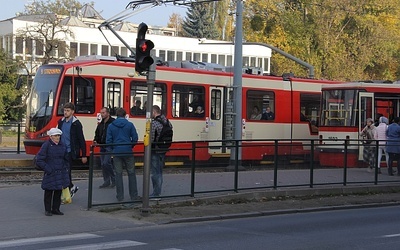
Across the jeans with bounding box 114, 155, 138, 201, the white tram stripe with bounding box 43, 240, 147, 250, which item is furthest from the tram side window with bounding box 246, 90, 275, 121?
the white tram stripe with bounding box 43, 240, 147, 250

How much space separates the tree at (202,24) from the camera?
90625 millimetres

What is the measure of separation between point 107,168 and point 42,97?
8768mm

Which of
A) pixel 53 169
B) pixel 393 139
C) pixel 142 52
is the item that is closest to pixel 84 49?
pixel 393 139

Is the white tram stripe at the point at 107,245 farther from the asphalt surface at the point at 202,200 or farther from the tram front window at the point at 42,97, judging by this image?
the tram front window at the point at 42,97

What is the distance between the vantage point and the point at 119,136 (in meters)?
14.0

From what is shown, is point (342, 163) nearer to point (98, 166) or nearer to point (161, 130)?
point (161, 130)

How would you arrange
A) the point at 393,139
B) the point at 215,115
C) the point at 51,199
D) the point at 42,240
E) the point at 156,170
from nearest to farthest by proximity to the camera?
1. the point at 42,240
2. the point at 51,199
3. the point at 156,170
4. the point at 393,139
5. the point at 215,115

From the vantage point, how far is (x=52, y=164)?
1256cm

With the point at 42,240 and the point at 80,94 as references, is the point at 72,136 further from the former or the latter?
the point at 80,94

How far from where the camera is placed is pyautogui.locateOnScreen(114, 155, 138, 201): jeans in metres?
13.8

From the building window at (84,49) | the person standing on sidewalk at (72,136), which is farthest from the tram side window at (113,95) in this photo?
the building window at (84,49)

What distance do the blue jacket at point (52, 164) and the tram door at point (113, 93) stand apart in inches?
367

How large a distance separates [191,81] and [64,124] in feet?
33.3

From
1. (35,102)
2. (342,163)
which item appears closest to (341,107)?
(342,163)
